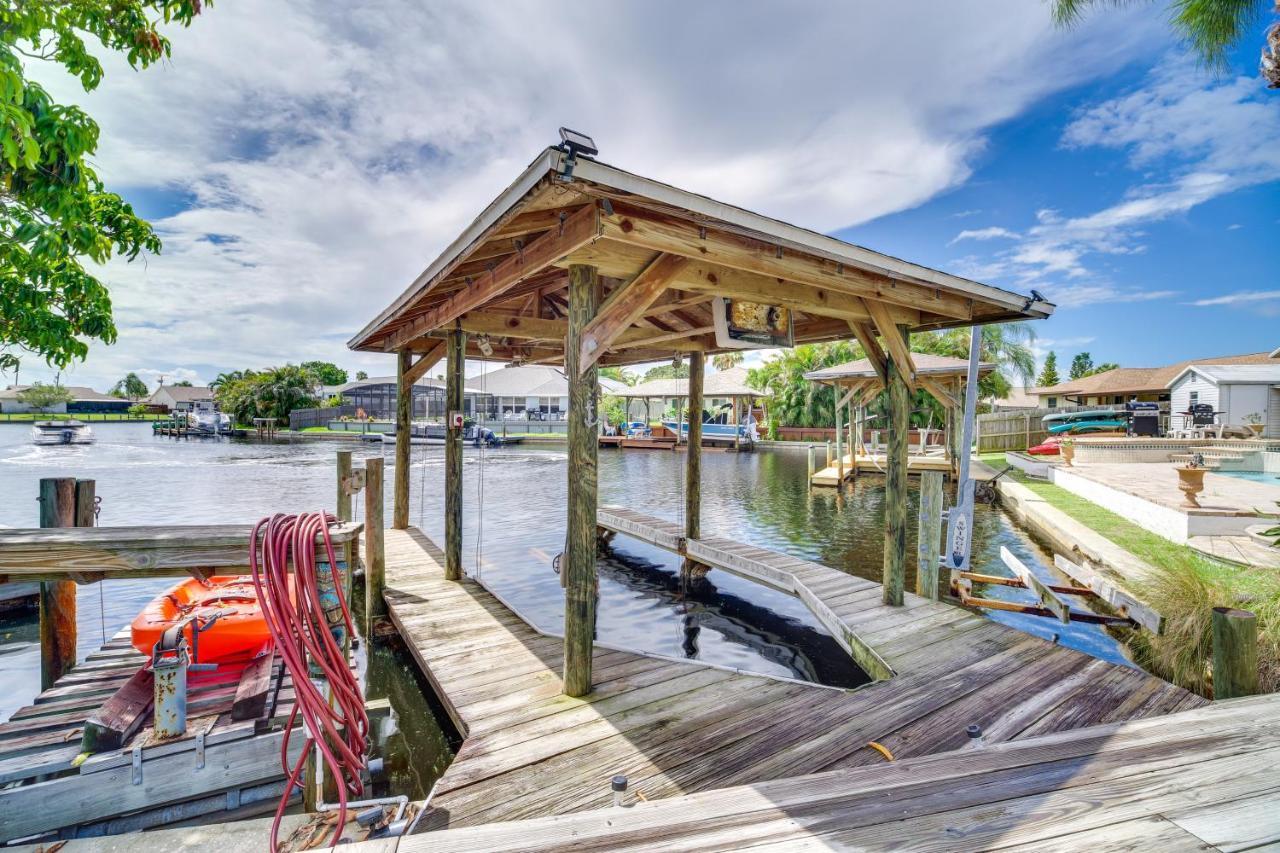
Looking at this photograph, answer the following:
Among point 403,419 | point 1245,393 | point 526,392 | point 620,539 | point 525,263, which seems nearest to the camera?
point 525,263

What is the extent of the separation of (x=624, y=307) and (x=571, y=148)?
1147 mm

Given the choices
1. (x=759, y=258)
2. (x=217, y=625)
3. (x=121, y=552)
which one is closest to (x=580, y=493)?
(x=759, y=258)

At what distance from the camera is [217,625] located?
347 centimetres

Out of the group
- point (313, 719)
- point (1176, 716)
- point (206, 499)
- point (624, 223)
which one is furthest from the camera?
point (206, 499)

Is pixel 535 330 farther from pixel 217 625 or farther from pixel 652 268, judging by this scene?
pixel 217 625

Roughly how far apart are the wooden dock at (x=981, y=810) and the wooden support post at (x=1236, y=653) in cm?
107

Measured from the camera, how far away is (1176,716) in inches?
101

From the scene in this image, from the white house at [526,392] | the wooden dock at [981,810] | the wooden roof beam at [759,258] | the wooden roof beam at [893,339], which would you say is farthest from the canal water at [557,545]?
the white house at [526,392]

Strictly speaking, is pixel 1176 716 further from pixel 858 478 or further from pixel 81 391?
pixel 81 391

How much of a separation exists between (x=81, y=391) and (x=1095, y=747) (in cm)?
12794

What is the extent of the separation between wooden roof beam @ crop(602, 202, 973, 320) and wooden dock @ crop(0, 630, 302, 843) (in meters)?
3.17

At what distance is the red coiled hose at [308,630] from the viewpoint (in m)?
2.02

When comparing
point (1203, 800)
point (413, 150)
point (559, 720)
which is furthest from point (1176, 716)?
point (413, 150)


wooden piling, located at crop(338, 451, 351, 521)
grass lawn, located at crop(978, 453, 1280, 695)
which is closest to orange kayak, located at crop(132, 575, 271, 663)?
wooden piling, located at crop(338, 451, 351, 521)
